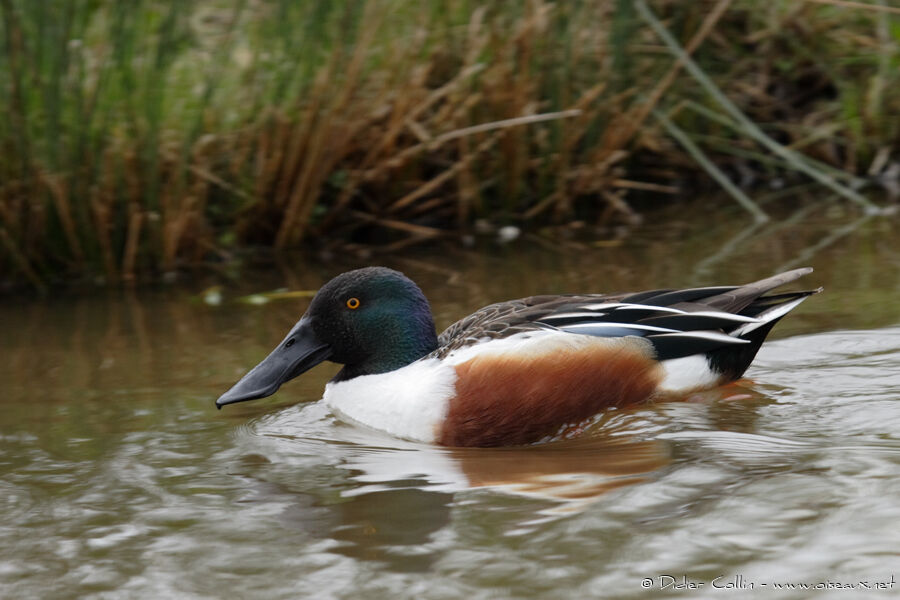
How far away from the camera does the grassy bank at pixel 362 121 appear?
6.23 meters

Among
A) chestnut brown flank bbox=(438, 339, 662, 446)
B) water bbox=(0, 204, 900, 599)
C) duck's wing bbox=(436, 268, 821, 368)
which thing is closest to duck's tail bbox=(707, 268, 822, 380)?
duck's wing bbox=(436, 268, 821, 368)

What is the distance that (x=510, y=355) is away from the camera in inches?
166

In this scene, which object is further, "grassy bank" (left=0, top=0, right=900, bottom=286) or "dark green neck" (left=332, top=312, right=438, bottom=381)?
"grassy bank" (left=0, top=0, right=900, bottom=286)

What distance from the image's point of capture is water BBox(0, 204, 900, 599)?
3133 millimetres

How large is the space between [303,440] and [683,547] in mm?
1639

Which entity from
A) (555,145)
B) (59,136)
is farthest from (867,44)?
(59,136)

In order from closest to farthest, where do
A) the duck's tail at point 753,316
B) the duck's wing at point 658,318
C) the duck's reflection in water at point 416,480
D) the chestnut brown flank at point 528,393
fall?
the duck's reflection in water at point 416,480 → the chestnut brown flank at point 528,393 → the duck's wing at point 658,318 → the duck's tail at point 753,316

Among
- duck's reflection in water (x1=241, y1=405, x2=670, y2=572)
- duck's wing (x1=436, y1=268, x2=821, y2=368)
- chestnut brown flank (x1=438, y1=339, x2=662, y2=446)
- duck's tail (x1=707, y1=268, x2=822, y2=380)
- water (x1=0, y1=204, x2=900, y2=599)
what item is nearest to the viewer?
water (x1=0, y1=204, x2=900, y2=599)

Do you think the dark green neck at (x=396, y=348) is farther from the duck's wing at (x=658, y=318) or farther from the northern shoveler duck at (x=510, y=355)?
the duck's wing at (x=658, y=318)

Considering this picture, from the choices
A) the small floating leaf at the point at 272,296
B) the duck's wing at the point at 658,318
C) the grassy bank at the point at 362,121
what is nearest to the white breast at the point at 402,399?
the duck's wing at the point at 658,318

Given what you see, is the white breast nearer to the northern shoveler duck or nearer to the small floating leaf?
the northern shoveler duck

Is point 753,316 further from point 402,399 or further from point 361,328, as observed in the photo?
point 361,328

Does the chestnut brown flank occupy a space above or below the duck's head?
below

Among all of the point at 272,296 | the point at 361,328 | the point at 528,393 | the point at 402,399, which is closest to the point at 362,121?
the point at 272,296
